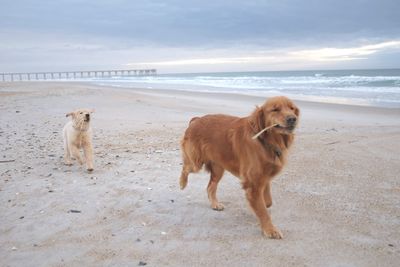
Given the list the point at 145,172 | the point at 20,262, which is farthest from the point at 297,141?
the point at 20,262

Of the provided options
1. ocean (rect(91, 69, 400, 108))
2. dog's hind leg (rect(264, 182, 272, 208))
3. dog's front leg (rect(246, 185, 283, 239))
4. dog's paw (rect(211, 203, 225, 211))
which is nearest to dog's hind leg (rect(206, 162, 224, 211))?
dog's paw (rect(211, 203, 225, 211))

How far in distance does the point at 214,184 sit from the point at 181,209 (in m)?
0.52

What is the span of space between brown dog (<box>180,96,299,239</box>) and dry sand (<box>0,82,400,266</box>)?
0.33 m

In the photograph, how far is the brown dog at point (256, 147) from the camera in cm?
363

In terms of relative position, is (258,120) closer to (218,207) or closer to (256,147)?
(256,147)

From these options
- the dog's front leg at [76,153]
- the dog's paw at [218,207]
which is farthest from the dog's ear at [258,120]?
the dog's front leg at [76,153]

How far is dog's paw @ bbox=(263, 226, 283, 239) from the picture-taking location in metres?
3.59

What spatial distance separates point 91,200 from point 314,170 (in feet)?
11.1

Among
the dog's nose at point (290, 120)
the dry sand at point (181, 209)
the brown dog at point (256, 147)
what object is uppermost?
the dog's nose at point (290, 120)

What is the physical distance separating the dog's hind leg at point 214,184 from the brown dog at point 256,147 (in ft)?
0.06

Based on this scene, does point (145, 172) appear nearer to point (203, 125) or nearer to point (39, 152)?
point (203, 125)

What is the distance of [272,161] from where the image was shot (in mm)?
3646

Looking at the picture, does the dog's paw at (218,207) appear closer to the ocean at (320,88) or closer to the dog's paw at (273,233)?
the dog's paw at (273,233)

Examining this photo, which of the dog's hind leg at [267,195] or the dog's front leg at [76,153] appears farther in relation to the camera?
the dog's front leg at [76,153]
